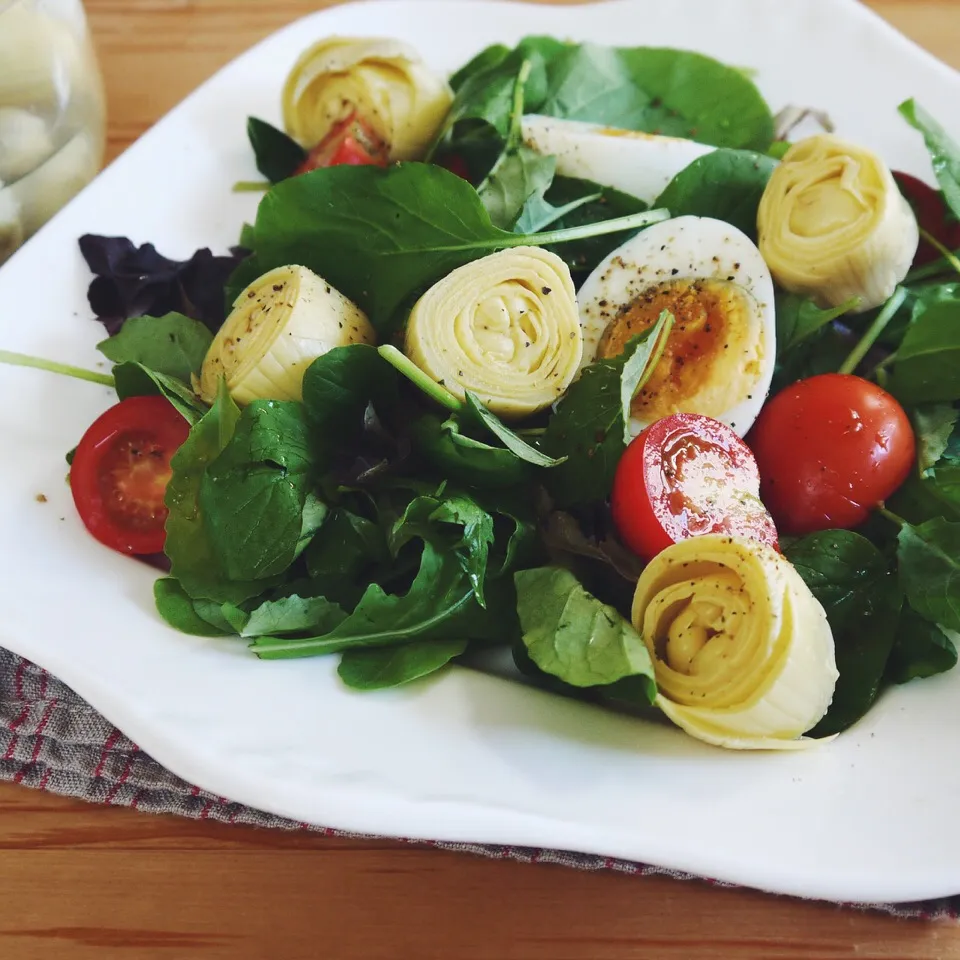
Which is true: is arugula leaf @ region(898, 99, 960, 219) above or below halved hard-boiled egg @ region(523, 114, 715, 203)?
above

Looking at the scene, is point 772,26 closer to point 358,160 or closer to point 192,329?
point 358,160

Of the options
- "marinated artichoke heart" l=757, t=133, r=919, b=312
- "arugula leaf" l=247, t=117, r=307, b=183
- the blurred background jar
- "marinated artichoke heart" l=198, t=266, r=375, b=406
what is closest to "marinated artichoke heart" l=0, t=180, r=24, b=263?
the blurred background jar

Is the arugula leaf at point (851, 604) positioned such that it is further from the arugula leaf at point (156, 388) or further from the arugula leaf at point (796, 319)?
the arugula leaf at point (156, 388)

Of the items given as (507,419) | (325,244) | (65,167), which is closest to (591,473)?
(507,419)

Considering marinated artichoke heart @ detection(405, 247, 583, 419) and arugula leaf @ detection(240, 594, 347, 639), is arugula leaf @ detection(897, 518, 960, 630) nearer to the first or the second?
marinated artichoke heart @ detection(405, 247, 583, 419)

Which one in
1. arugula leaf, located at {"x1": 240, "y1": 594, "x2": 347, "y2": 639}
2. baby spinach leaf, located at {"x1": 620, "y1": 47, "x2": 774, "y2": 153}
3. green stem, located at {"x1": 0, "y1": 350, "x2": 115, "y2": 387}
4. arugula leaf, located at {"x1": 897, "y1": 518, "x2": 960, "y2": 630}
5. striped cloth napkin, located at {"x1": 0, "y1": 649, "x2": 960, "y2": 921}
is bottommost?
striped cloth napkin, located at {"x1": 0, "y1": 649, "x2": 960, "y2": 921}

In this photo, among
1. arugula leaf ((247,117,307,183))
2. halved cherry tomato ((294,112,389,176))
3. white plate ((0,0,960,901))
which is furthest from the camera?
arugula leaf ((247,117,307,183))
